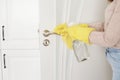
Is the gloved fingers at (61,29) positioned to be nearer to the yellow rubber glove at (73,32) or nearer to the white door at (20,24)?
the yellow rubber glove at (73,32)

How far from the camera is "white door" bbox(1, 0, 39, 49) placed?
89.7 inches

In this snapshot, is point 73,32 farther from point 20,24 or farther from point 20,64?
point 20,64

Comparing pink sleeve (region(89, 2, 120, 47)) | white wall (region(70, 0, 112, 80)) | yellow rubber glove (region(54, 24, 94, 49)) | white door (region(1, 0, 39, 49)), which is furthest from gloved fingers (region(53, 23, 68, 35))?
white door (region(1, 0, 39, 49))

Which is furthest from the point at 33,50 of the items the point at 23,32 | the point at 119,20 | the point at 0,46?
the point at 119,20

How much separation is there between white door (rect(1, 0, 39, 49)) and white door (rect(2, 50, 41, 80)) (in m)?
0.08

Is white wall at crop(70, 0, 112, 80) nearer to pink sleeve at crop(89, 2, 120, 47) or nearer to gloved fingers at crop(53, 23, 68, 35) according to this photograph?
gloved fingers at crop(53, 23, 68, 35)

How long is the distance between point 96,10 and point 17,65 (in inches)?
57.2

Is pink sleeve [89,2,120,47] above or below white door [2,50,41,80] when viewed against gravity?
above

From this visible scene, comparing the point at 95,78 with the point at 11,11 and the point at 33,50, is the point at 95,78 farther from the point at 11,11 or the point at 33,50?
the point at 11,11

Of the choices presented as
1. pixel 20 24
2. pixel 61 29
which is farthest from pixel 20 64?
pixel 61 29

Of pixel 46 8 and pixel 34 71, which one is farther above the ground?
pixel 46 8

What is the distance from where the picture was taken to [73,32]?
102 cm

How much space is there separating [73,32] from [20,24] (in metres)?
1.41

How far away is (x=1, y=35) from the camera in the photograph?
2.32m
